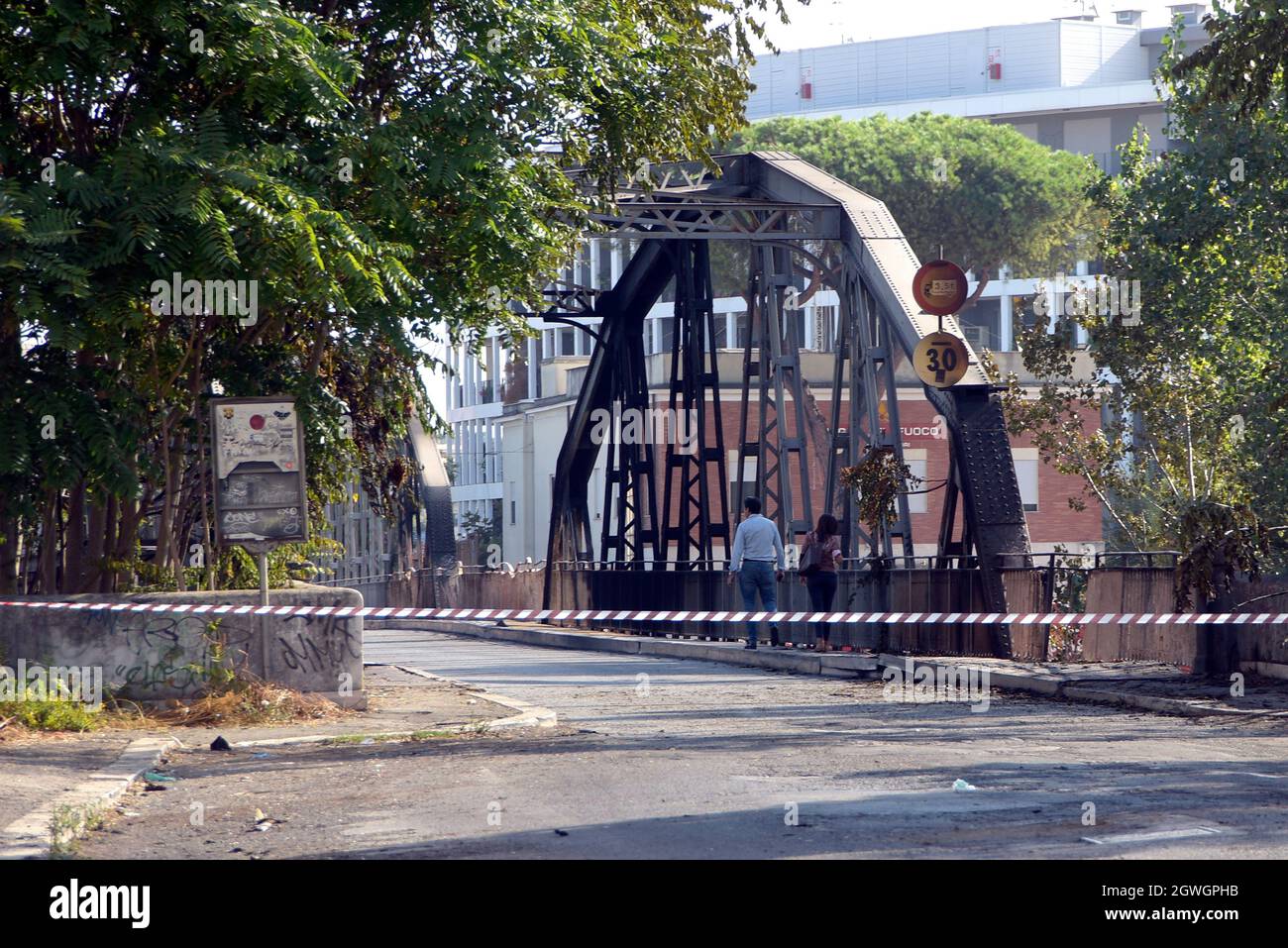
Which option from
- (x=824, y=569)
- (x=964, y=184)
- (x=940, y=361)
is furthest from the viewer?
(x=964, y=184)

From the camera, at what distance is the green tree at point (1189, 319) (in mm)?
28625

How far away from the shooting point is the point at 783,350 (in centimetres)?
2661

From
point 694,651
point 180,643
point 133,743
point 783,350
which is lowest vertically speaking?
point 694,651

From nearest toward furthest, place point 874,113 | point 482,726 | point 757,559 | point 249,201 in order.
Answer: point 249,201 → point 482,726 → point 757,559 → point 874,113

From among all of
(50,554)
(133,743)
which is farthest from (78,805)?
(50,554)

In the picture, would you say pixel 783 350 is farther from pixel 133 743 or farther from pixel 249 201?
pixel 133 743

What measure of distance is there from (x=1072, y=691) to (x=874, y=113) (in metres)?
80.8

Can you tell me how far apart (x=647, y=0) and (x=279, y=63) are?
5.79 meters

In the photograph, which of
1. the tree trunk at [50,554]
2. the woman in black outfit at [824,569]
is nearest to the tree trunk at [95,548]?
the tree trunk at [50,554]

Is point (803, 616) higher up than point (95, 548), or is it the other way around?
point (95, 548)

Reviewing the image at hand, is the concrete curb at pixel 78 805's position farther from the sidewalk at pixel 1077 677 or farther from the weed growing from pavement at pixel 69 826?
the sidewalk at pixel 1077 677

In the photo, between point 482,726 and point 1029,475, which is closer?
point 482,726
